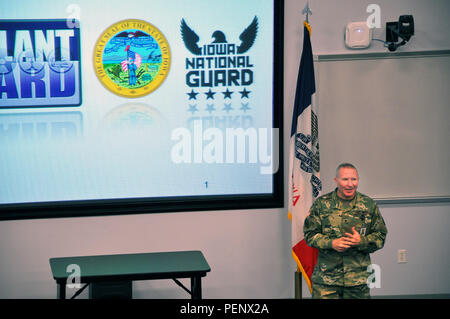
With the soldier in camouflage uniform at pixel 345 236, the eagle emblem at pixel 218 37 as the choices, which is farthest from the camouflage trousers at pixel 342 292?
the eagle emblem at pixel 218 37

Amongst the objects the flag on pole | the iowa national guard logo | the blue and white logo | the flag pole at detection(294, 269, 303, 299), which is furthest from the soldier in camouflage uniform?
the blue and white logo

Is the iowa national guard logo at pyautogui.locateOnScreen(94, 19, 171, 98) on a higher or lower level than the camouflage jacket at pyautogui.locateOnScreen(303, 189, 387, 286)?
higher

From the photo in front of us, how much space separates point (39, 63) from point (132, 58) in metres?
0.68

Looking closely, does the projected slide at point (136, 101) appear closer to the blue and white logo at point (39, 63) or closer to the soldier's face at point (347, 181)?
the blue and white logo at point (39, 63)

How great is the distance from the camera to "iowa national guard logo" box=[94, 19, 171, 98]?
14.2ft

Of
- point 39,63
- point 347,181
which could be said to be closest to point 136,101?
point 39,63

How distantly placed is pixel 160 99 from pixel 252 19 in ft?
3.05

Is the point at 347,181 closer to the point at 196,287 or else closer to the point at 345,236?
the point at 345,236

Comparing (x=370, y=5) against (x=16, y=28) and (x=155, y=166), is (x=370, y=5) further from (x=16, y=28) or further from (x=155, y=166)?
(x=16, y=28)

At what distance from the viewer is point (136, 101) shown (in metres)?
4.39

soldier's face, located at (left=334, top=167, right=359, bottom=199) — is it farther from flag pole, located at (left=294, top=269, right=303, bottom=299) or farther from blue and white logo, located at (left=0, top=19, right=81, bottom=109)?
blue and white logo, located at (left=0, top=19, right=81, bottom=109)

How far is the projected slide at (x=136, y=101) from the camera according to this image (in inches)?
168

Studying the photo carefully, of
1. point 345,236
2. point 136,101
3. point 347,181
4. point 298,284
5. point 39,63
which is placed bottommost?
point 298,284

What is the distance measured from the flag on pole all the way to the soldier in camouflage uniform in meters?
0.75
